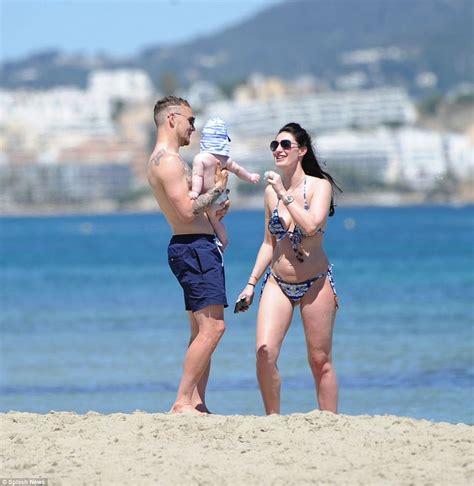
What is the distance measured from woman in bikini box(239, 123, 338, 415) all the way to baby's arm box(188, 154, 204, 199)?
1.11 ft

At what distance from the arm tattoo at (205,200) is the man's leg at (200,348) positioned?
482 mm

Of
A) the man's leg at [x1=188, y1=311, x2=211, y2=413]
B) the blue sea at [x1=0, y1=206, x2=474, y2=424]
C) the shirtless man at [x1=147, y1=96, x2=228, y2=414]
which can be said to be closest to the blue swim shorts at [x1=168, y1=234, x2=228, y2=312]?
the shirtless man at [x1=147, y1=96, x2=228, y2=414]

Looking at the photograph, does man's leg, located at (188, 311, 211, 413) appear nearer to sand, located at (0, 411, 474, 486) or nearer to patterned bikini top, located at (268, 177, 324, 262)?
sand, located at (0, 411, 474, 486)

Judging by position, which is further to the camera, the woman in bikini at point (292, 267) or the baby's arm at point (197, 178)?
the woman in bikini at point (292, 267)

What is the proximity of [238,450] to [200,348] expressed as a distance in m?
0.84

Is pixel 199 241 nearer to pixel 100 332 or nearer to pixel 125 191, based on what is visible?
pixel 100 332

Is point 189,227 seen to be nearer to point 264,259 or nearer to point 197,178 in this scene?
point 197,178

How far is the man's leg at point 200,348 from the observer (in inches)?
275

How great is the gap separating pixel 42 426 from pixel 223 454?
1.10 meters

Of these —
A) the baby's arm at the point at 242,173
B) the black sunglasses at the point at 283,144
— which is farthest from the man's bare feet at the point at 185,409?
the black sunglasses at the point at 283,144

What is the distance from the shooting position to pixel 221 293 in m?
6.95

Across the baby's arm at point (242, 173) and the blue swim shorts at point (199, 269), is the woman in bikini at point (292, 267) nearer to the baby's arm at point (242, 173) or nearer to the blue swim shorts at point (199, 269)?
the baby's arm at point (242, 173)

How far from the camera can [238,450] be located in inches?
247

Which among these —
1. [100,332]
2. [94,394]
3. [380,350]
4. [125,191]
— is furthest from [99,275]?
[125,191]
